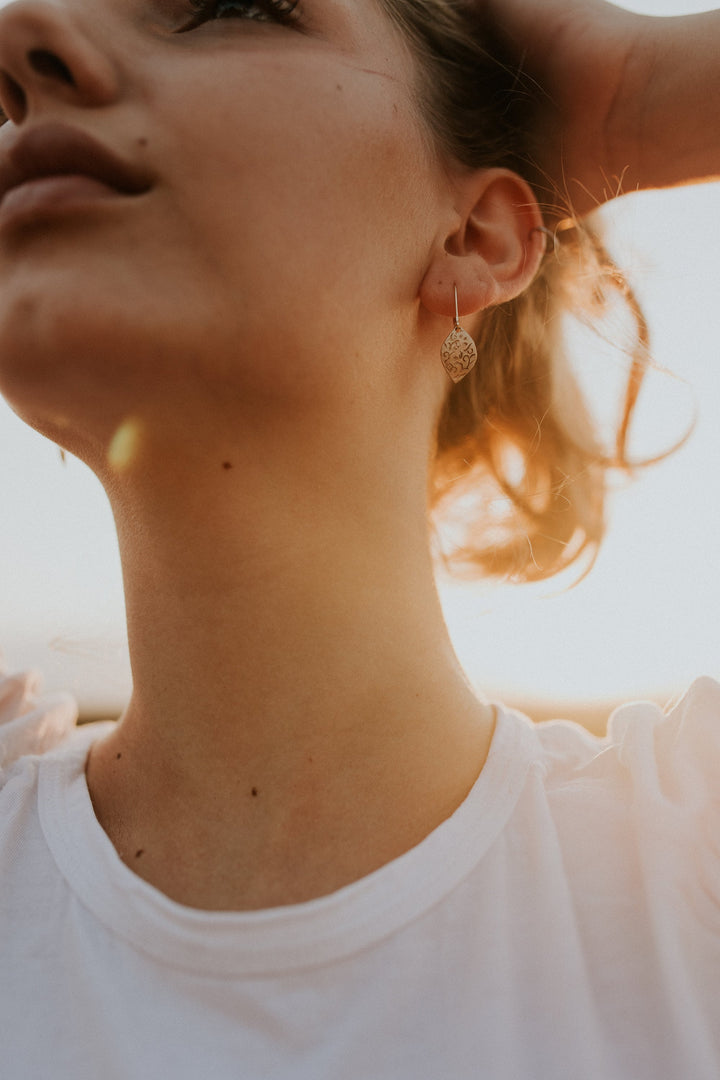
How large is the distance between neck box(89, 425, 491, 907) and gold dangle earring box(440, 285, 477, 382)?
355mm

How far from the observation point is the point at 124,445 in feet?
Result: 4.64

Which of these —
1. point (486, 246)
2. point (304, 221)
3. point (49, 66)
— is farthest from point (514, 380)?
point (49, 66)

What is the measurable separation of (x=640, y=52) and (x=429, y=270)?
685 millimetres

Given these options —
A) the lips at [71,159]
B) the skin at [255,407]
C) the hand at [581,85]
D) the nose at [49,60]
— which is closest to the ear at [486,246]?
the skin at [255,407]

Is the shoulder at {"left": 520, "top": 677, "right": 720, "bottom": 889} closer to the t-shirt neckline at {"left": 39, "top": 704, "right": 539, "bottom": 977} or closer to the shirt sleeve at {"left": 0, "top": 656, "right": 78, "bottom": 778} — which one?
the t-shirt neckline at {"left": 39, "top": 704, "right": 539, "bottom": 977}

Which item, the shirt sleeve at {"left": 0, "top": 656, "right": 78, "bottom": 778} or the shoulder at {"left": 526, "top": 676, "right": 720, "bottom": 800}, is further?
the shirt sleeve at {"left": 0, "top": 656, "right": 78, "bottom": 778}

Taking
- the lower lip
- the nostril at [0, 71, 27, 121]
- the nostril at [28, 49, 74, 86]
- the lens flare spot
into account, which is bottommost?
Answer: the lens flare spot

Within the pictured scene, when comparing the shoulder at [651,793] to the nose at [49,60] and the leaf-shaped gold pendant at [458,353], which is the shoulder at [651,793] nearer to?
the leaf-shaped gold pendant at [458,353]

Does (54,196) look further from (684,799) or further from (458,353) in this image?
(684,799)

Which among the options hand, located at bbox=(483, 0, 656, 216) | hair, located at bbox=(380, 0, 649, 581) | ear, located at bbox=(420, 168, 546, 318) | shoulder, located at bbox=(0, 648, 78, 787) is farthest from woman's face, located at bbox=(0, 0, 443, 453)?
shoulder, located at bbox=(0, 648, 78, 787)

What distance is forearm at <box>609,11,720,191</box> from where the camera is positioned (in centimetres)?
153

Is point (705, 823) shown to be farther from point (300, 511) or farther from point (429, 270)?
point (429, 270)

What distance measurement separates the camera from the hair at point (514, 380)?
176cm

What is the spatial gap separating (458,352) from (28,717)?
136cm
